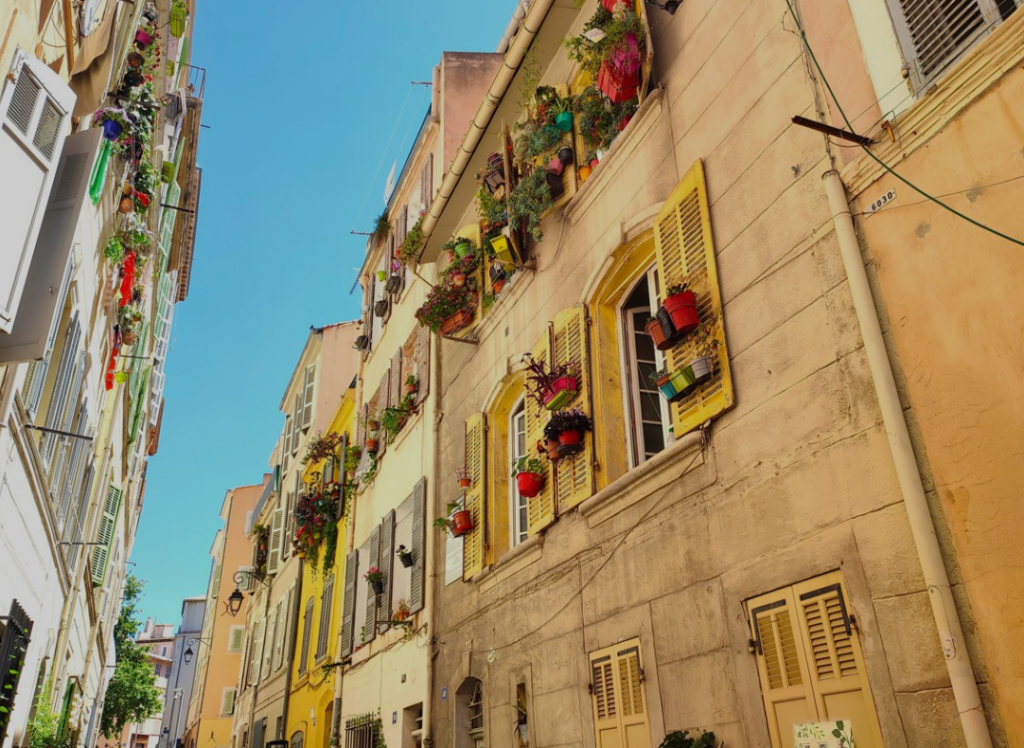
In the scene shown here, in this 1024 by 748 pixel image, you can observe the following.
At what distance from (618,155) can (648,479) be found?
3.30 meters

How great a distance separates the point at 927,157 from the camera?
460cm

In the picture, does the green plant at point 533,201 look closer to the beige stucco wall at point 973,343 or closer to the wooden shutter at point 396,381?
the beige stucco wall at point 973,343

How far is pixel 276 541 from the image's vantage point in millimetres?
23406

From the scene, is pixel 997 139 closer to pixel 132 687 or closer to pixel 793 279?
pixel 793 279

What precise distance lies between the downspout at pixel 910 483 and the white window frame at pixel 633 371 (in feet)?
Result: 7.52

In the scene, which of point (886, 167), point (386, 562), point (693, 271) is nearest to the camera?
point (886, 167)

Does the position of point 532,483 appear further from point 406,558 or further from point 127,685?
point 127,685

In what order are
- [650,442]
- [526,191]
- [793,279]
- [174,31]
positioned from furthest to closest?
[174,31] < [526,191] < [650,442] < [793,279]

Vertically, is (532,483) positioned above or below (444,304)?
below

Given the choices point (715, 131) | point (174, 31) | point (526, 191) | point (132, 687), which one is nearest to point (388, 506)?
point (526, 191)

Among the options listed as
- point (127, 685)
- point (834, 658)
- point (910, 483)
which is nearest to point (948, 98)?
point (910, 483)

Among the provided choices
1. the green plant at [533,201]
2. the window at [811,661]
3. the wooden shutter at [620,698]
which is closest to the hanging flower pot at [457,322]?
the green plant at [533,201]

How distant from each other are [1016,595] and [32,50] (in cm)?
686

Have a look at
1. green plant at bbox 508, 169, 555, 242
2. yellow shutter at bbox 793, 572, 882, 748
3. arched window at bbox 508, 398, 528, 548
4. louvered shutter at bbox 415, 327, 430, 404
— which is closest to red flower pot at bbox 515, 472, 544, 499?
arched window at bbox 508, 398, 528, 548
